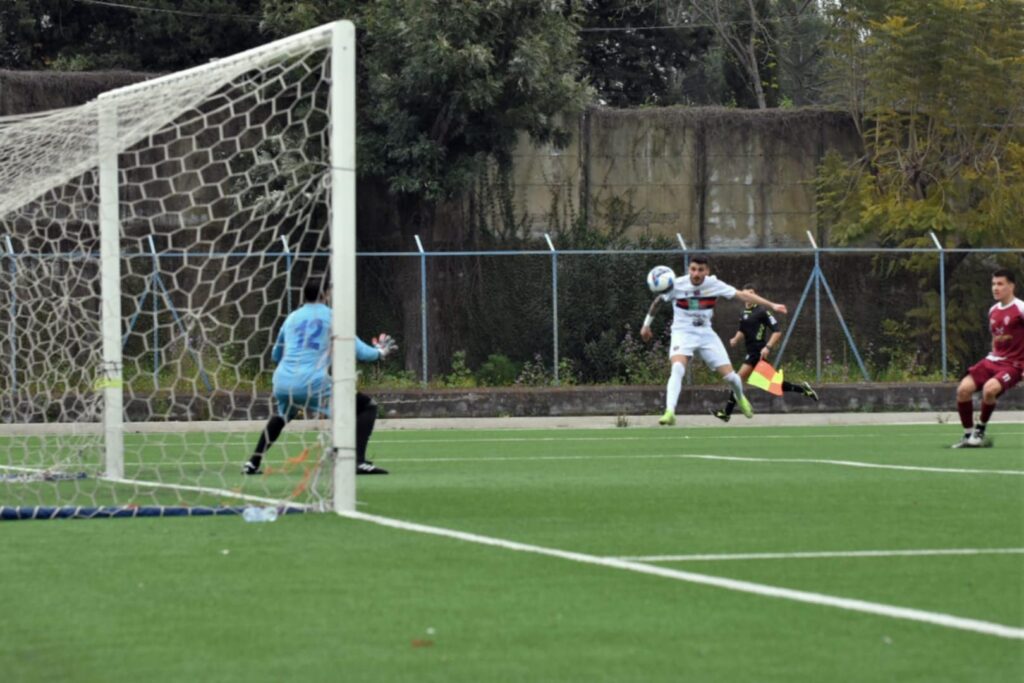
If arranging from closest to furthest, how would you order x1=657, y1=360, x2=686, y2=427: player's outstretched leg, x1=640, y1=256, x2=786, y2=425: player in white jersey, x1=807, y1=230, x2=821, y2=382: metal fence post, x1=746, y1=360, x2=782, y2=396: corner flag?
x1=657, y1=360, x2=686, y2=427: player's outstretched leg, x1=640, y1=256, x2=786, y2=425: player in white jersey, x1=746, y1=360, x2=782, y2=396: corner flag, x1=807, y1=230, x2=821, y2=382: metal fence post

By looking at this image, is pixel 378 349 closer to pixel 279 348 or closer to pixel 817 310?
pixel 279 348

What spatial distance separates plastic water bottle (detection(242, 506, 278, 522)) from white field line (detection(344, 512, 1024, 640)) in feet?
2.61

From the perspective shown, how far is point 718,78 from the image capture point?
44.4m

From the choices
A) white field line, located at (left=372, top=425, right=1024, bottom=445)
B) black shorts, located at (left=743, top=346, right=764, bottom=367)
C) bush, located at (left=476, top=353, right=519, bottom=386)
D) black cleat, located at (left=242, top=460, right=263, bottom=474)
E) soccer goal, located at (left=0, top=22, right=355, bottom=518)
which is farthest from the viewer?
bush, located at (left=476, top=353, right=519, bottom=386)

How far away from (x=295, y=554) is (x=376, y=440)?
11377 mm

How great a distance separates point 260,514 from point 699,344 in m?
10.9

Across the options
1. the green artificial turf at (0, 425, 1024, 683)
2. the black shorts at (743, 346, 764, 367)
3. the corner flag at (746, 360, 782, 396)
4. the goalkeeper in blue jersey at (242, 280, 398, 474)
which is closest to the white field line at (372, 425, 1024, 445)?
the corner flag at (746, 360, 782, 396)

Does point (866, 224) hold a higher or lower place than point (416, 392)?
higher

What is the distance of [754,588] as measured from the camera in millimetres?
7113

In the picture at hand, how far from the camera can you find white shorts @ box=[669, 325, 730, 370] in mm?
20188

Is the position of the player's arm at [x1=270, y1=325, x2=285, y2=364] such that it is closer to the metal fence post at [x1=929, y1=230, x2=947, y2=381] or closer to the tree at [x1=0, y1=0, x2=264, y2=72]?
the metal fence post at [x1=929, y1=230, x2=947, y2=381]

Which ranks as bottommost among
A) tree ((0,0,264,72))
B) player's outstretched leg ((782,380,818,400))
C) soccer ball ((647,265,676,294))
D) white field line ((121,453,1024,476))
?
player's outstretched leg ((782,380,818,400))

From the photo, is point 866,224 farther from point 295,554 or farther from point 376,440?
point 295,554

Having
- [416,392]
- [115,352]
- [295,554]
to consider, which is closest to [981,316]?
[416,392]
